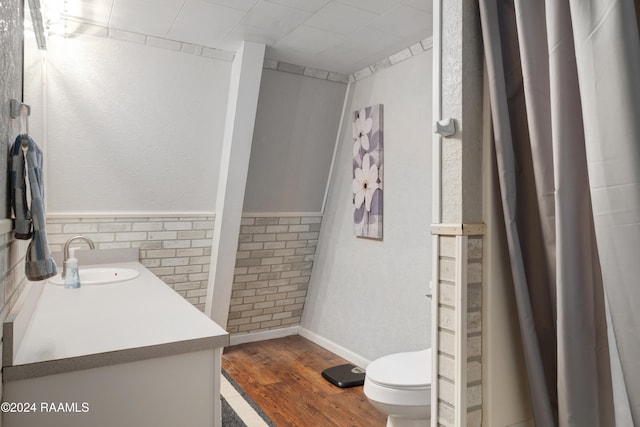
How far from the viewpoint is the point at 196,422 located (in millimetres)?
1453

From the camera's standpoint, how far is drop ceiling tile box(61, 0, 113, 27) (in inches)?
94.3

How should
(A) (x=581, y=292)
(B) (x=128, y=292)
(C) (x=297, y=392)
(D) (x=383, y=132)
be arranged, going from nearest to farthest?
(A) (x=581, y=292) < (B) (x=128, y=292) < (C) (x=297, y=392) < (D) (x=383, y=132)

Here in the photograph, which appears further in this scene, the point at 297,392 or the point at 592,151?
the point at 297,392

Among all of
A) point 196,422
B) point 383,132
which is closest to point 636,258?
point 196,422

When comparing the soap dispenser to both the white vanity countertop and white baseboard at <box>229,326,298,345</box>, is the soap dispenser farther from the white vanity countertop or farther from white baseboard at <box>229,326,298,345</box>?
white baseboard at <box>229,326,298,345</box>

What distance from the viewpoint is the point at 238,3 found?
2.40 metres

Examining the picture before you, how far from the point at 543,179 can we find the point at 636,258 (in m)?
0.34

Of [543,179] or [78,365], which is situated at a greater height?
[543,179]

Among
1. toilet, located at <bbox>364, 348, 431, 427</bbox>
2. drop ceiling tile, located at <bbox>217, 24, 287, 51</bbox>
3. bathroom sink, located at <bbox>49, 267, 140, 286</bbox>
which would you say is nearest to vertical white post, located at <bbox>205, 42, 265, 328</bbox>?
drop ceiling tile, located at <bbox>217, 24, 287, 51</bbox>

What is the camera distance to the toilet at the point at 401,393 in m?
2.01

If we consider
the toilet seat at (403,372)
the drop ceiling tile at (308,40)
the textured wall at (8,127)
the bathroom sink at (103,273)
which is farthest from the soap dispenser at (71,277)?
the drop ceiling tile at (308,40)

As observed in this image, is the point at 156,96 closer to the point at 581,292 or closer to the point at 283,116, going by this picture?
the point at 283,116

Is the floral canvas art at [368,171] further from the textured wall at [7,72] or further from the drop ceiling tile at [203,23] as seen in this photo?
the textured wall at [7,72]

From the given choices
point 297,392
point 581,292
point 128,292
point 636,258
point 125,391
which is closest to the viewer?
point 636,258
